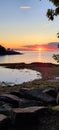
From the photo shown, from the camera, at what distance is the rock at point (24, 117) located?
14.1 meters

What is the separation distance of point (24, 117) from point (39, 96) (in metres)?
4.25

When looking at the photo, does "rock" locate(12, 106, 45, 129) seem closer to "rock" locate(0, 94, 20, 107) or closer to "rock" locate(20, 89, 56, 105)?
"rock" locate(0, 94, 20, 107)

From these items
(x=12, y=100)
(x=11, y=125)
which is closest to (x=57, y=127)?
(x=11, y=125)

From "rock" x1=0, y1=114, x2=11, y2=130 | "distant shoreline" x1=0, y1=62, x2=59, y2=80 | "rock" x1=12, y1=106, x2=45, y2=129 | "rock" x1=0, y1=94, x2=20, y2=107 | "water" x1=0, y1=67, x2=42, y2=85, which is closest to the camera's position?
"rock" x1=0, y1=114, x2=11, y2=130

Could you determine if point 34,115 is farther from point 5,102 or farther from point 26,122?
point 5,102

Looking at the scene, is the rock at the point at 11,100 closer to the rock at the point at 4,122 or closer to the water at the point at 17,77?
the rock at the point at 4,122

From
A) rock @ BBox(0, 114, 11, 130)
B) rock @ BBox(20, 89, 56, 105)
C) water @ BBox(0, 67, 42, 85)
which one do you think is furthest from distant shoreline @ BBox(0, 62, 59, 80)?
rock @ BBox(0, 114, 11, 130)

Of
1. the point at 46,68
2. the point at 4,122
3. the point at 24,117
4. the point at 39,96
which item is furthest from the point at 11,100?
the point at 46,68

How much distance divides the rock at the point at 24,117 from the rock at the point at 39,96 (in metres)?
3.64

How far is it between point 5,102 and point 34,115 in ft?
12.8

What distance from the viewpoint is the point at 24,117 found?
1417 centimetres

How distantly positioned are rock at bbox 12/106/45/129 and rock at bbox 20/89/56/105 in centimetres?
364

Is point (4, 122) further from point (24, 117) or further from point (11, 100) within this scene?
point (11, 100)

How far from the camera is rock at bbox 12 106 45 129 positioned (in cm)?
1408
